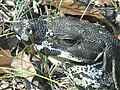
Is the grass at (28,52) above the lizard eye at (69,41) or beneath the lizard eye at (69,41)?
beneath

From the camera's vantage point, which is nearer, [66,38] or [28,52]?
[66,38]

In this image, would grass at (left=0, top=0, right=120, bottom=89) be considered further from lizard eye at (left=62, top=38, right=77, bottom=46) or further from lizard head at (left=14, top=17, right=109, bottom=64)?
lizard eye at (left=62, top=38, right=77, bottom=46)

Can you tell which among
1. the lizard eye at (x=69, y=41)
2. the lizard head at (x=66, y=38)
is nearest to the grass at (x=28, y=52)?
the lizard head at (x=66, y=38)

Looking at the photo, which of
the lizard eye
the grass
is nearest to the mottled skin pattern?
the lizard eye

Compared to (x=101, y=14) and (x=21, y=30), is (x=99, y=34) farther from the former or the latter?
(x=101, y=14)

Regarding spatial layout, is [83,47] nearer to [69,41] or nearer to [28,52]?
[69,41]

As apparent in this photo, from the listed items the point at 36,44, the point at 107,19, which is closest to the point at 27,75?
the point at 36,44

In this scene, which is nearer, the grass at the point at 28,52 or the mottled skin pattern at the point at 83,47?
the mottled skin pattern at the point at 83,47

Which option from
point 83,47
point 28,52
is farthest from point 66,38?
point 28,52

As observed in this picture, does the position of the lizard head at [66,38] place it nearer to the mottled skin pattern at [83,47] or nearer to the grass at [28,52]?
the mottled skin pattern at [83,47]
